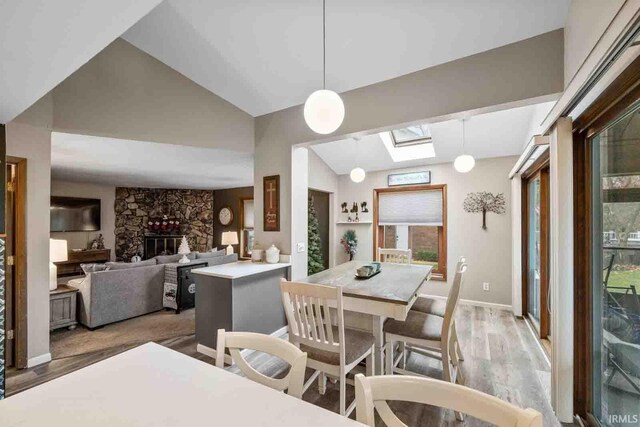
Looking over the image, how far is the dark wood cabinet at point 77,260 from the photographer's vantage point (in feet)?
19.9

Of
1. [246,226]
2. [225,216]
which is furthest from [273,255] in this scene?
[225,216]

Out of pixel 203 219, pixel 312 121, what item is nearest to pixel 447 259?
pixel 312 121

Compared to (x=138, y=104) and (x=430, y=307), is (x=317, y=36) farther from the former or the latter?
(x=430, y=307)

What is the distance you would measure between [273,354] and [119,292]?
3.44 metres

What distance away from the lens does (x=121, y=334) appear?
3295 mm

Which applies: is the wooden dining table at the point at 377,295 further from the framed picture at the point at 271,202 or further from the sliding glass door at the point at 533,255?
the sliding glass door at the point at 533,255

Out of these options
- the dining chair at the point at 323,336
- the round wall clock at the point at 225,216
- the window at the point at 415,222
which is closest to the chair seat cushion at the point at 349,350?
the dining chair at the point at 323,336

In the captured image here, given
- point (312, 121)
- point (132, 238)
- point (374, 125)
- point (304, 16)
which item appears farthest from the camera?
point (132, 238)

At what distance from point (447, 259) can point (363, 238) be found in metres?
1.46

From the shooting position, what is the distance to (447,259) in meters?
4.55

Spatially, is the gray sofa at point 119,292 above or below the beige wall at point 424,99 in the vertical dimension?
below

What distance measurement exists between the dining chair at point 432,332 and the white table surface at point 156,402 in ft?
4.74

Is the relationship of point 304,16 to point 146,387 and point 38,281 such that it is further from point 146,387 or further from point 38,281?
point 38,281

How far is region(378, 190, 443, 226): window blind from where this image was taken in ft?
15.4
